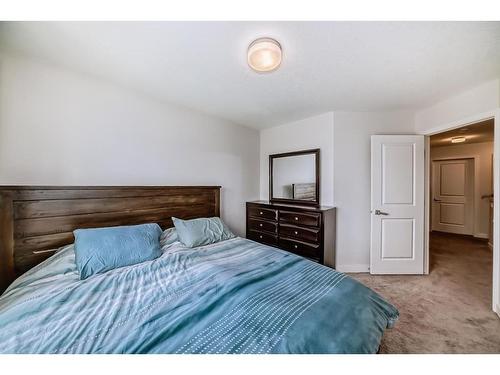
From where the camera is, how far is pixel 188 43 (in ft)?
4.58

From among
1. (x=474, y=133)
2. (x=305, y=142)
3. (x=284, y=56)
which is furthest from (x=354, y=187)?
(x=474, y=133)

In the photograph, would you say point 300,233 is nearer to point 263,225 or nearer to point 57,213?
point 263,225

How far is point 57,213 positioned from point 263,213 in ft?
7.60

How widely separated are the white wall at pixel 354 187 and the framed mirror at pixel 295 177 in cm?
31

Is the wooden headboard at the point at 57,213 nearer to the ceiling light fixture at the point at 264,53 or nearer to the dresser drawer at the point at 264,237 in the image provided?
the dresser drawer at the point at 264,237

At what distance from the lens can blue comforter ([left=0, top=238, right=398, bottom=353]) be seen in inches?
33.1

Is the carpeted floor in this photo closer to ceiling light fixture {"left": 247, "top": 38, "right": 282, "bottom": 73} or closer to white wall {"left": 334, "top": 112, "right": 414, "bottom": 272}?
white wall {"left": 334, "top": 112, "right": 414, "bottom": 272}

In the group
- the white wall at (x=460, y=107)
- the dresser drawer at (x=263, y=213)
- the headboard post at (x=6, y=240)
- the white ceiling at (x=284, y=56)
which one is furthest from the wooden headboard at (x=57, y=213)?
the white wall at (x=460, y=107)

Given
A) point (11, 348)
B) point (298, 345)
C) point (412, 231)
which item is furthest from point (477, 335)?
point (11, 348)

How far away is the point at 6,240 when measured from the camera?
1449 millimetres

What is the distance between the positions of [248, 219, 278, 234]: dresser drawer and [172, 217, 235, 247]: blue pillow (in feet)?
2.65

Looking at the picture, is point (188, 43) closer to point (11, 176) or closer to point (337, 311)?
point (11, 176)

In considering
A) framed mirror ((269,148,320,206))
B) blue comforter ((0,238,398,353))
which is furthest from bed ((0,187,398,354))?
framed mirror ((269,148,320,206))
